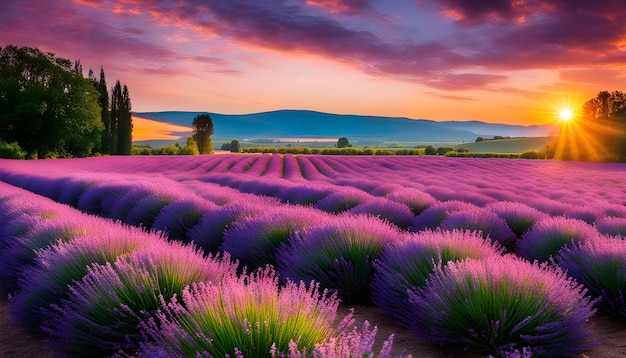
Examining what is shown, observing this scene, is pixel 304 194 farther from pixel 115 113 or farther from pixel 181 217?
pixel 115 113

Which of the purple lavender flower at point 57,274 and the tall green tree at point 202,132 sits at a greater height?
the tall green tree at point 202,132

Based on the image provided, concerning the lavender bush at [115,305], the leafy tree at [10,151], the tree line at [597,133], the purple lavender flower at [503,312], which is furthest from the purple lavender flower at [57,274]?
the tree line at [597,133]

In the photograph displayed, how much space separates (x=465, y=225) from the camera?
525cm

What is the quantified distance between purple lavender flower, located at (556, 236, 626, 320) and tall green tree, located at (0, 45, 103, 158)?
4578 centimetres

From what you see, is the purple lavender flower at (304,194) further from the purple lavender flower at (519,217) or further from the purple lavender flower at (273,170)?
Result: the purple lavender flower at (273,170)

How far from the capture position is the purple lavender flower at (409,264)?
3.26m

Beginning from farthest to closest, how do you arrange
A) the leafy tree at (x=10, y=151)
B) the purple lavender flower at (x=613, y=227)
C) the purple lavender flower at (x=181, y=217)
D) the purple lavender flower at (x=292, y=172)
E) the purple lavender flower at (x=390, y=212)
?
the leafy tree at (x=10, y=151), the purple lavender flower at (x=292, y=172), the purple lavender flower at (x=390, y=212), the purple lavender flower at (x=181, y=217), the purple lavender flower at (x=613, y=227)

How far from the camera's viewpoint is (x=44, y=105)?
133 ft

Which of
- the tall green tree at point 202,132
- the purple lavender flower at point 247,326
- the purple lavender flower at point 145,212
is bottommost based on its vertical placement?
the purple lavender flower at point 145,212

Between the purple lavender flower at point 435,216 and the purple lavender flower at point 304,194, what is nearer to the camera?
the purple lavender flower at point 435,216

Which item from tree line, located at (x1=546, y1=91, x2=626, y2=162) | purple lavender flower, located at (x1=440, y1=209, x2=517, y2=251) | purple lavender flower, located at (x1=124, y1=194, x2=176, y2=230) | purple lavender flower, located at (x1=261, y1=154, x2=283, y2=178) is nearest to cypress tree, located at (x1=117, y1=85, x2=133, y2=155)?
purple lavender flower, located at (x1=261, y1=154, x2=283, y2=178)

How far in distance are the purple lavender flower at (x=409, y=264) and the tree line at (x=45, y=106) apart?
144 feet

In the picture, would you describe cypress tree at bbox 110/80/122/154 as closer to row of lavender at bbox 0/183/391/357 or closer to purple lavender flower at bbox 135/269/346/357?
row of lavender at bbox 0/183/391/357

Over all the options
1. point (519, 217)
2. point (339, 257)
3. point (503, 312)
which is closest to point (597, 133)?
point (519, 217)
